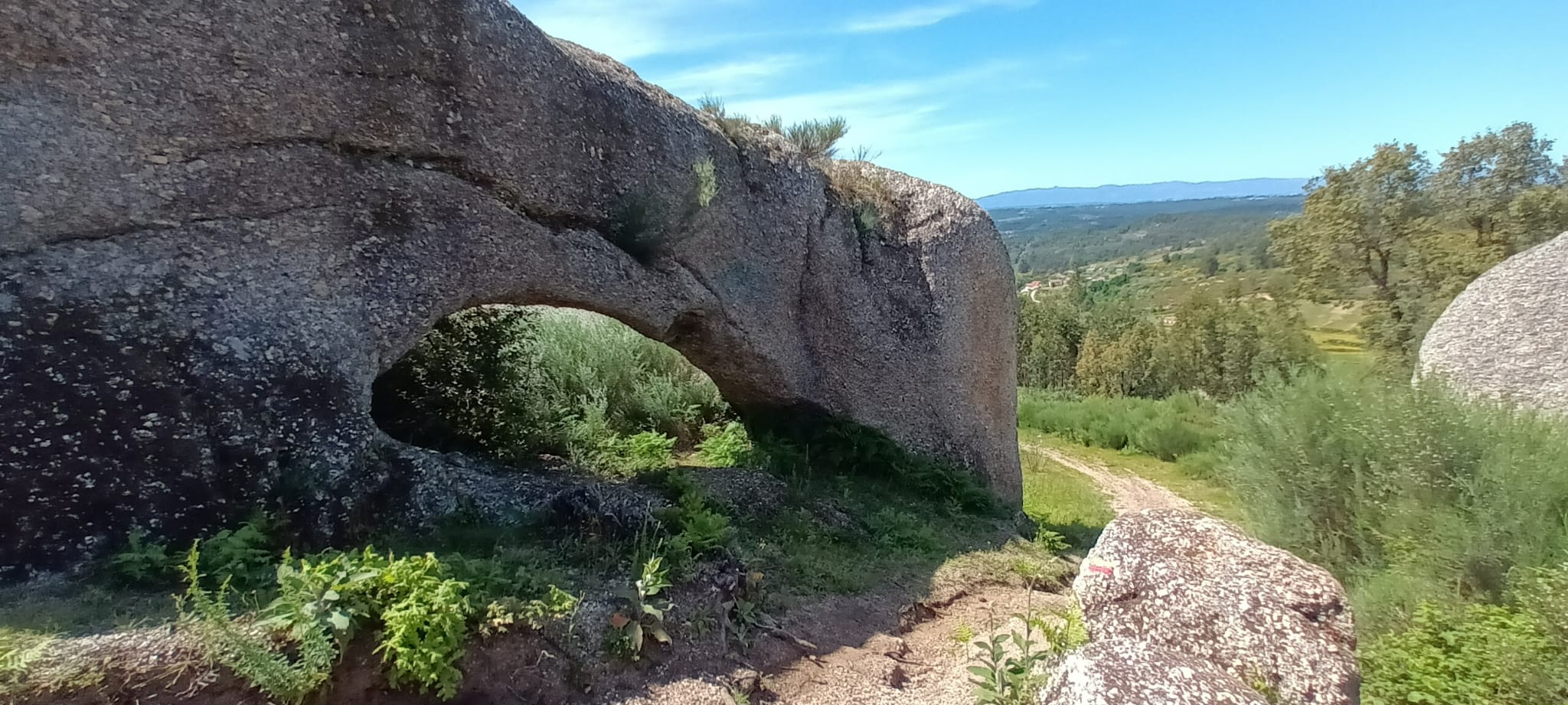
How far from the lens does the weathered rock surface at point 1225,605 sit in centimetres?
419

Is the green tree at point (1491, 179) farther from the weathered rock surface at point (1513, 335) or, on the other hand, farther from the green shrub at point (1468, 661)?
the green shrub at point (1468, 661)

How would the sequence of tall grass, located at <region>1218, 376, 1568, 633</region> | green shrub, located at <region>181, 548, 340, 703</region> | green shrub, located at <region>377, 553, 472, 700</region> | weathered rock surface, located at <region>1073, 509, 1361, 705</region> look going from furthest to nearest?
tall grass, located at <region>1218, 376, 1568, 633</region>, weathered rock surface, located at <region>1073, 509, 1361, 705</region>, green shrub, located at <region>377, 553, 472, 700</region>, green shrub, located at <region>181, 548, 340, 703</region>

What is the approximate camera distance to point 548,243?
674cm

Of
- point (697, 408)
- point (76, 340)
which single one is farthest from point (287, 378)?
point (697, 408)

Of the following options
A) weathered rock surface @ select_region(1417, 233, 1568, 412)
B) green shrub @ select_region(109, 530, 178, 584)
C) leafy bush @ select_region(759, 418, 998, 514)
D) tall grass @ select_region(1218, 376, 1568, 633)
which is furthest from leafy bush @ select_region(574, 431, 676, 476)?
weathered rock surface @ select_region(1417, 233, 1568, 412)

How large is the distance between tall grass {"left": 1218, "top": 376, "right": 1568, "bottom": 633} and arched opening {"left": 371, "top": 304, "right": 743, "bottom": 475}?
16.8 ft

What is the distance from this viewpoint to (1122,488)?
678 inches

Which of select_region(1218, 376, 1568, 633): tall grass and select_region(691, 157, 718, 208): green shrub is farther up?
select_region(691, 157, 718, 208): green shrub

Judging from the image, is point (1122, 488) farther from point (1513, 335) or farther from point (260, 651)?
point (260, 651)

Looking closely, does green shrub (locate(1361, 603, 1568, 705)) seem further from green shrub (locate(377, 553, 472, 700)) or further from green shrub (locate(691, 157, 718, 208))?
green shrub (locate(691, 157, 718, 208))

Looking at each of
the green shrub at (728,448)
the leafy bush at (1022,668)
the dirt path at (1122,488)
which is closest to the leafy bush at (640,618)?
the leafy bush at (1022,668)

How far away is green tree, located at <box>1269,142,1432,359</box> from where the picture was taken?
25.7m

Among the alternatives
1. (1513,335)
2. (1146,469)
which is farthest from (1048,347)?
(1513,335)

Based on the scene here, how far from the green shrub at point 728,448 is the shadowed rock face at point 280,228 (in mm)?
1278
